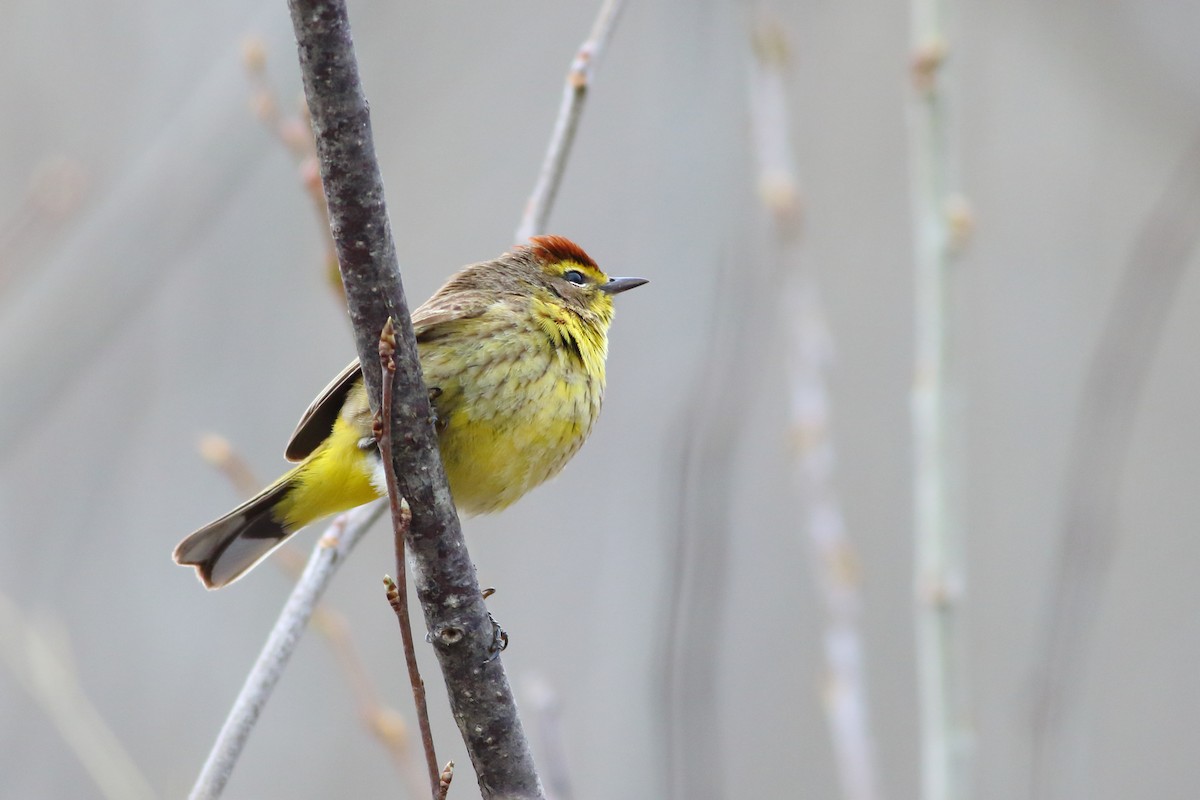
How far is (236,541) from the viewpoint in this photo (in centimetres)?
361

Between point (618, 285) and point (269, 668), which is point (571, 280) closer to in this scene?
point (618, 285)

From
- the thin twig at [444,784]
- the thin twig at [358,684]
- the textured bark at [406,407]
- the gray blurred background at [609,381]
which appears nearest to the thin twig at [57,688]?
the gray blurred background at [609,381]

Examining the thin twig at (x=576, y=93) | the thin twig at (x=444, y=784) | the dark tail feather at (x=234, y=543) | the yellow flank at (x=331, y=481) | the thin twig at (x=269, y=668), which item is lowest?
the thin twig at (x=444, y=784)

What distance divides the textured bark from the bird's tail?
49.9 inches

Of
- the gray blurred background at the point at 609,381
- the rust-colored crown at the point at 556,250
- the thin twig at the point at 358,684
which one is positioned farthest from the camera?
the gray blurred background at the point at 609,381

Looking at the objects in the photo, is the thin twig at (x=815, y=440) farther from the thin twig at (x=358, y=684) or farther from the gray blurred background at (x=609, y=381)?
the thin twig at (x=358, y=684)

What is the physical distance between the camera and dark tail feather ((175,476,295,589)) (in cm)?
355

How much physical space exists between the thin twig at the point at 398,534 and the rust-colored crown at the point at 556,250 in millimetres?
1912

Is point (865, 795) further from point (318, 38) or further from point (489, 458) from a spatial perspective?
point (318, 38)

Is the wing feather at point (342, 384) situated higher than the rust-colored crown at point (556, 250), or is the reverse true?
the rust-colored crown at point (556, 250)

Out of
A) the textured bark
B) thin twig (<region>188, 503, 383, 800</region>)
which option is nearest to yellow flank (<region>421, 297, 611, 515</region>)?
thin twig (<region>188, 503, 383, 800</region>)

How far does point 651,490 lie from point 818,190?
3867 mm

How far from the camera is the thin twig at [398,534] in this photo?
6.38 feet

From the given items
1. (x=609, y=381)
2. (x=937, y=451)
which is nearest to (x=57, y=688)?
(x=937, y=451)
